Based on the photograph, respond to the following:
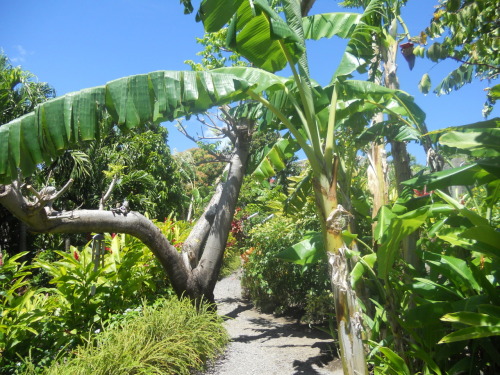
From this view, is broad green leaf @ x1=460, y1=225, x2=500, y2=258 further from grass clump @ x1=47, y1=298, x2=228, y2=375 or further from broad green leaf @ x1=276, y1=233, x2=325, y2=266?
grass clump @ x1=47, y1=298, x2=228, y2=375

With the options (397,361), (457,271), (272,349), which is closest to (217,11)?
(457,271)

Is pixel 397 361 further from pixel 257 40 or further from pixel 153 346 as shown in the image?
pixel 257 40

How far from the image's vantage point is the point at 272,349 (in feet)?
21.3

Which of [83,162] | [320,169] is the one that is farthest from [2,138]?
[83,162]

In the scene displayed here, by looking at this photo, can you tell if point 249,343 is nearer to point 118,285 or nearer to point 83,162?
point 118,285

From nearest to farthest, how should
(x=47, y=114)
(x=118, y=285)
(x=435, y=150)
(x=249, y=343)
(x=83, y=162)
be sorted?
(x=47, y=114) → (x=435, y=150) → (x=118, y=285) → (x=249, y=343) → (x=83, y=162)

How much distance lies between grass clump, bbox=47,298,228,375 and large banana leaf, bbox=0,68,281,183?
2.02 m

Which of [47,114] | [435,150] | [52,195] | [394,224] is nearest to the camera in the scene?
[394,224]

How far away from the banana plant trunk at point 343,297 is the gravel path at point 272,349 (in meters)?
2.62

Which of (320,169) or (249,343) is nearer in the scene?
(320,169)

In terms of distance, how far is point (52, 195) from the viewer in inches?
150

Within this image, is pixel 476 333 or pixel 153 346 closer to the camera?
pixel 476 333

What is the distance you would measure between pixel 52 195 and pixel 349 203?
11.2 feet

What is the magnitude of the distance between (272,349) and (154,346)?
2.97 m
